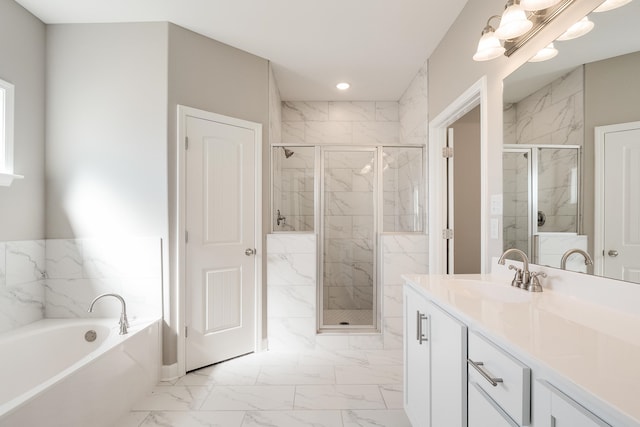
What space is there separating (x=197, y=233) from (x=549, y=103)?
2.34m

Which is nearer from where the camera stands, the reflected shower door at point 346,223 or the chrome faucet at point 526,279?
the chrome faucet at point 526,279

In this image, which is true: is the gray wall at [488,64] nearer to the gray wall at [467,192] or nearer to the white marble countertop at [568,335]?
the white marble countertop at [568,335]

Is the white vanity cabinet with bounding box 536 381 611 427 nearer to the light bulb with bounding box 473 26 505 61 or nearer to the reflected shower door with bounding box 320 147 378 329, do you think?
the light bulb with bounding box 473 26 505 61

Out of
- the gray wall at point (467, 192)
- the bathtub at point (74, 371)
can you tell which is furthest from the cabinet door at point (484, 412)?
the gray wall at point (467, 192)

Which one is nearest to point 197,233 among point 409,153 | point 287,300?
point 287,300

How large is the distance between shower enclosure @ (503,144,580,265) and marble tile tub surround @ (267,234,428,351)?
46.9 inches

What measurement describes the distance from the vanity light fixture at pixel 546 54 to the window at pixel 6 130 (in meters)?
3.09

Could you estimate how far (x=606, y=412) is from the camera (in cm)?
52

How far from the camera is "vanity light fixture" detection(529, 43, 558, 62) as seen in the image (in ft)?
4.18

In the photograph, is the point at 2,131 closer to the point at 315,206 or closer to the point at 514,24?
the point at 315,206

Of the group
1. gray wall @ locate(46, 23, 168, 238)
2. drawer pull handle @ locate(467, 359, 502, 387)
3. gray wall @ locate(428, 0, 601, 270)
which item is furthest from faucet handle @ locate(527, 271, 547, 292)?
gray wall @ locate(46, 23, 168, 238)

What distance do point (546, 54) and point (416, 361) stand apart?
5.03 ft

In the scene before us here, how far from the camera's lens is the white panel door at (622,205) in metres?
0.94

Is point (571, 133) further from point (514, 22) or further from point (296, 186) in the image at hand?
point (296, 186)
